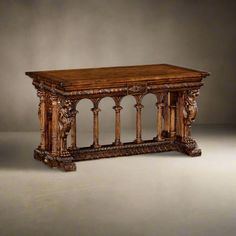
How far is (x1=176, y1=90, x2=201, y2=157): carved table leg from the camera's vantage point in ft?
28.6

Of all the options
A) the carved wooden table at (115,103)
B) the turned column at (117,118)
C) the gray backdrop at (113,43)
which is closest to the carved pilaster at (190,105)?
the carved wooden table at (115,103)

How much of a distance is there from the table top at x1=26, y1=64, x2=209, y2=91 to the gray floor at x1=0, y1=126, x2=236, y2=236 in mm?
721

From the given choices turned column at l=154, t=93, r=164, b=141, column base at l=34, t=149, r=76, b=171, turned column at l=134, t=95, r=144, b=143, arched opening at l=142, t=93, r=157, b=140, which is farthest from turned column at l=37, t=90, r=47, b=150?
arched opening at l=142, t=93, r=157, b=140

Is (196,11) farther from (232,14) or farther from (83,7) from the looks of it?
(83,7)

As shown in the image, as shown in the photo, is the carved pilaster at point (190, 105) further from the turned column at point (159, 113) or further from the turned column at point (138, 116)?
the turned column at point (138, 116)

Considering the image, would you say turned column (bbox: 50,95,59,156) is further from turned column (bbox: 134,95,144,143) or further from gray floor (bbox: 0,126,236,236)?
turned column (bbox: 134,95,144,143)

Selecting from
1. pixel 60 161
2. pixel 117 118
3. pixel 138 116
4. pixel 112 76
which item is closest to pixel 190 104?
pixel 138 116

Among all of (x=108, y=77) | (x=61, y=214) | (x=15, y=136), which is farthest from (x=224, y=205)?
(x=15, y=136)

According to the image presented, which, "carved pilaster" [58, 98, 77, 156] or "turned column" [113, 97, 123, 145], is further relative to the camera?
"turned column" [113, 97, 123, 145]

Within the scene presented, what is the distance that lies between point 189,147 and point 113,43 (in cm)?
187

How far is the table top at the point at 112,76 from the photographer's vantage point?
8.12 metres

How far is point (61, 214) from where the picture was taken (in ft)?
22.5

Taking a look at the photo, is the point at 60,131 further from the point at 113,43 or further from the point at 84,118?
the point at 113,43

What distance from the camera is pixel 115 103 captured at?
8.62 metres
